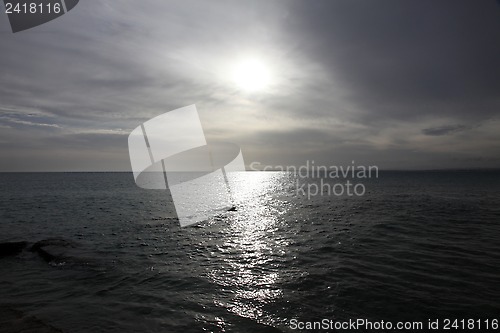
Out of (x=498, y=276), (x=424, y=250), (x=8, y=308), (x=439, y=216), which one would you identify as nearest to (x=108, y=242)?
(x=8, y=308)

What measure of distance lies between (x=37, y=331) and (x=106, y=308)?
275 cm

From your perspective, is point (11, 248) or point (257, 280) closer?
point (257, 280)

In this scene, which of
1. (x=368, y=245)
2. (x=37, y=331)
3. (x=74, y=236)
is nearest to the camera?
(x=37, y=331)

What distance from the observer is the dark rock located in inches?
792

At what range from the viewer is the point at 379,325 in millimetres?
10609

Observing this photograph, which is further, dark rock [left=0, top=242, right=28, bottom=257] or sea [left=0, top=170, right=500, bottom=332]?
dark rock [left=0, top=242, right=28, bottom=257]

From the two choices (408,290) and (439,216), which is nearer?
(408,290)

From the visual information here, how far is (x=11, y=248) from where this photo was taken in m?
20.9

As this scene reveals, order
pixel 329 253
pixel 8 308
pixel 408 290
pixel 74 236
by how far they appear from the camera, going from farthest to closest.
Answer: pixel 74 236 < pixel 329 253 < pixel 408 290 < pixel 8 308

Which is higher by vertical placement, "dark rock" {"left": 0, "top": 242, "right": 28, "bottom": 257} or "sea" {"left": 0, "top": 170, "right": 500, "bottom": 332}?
"dark rock" {"left": 0, "top": 242, "right": 28, "bottom": 257}

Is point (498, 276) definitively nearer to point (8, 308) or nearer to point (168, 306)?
point (168, 306)

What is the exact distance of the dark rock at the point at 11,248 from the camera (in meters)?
20.1

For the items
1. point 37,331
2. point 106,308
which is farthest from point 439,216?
point 37,331

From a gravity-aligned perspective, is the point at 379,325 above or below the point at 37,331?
below
